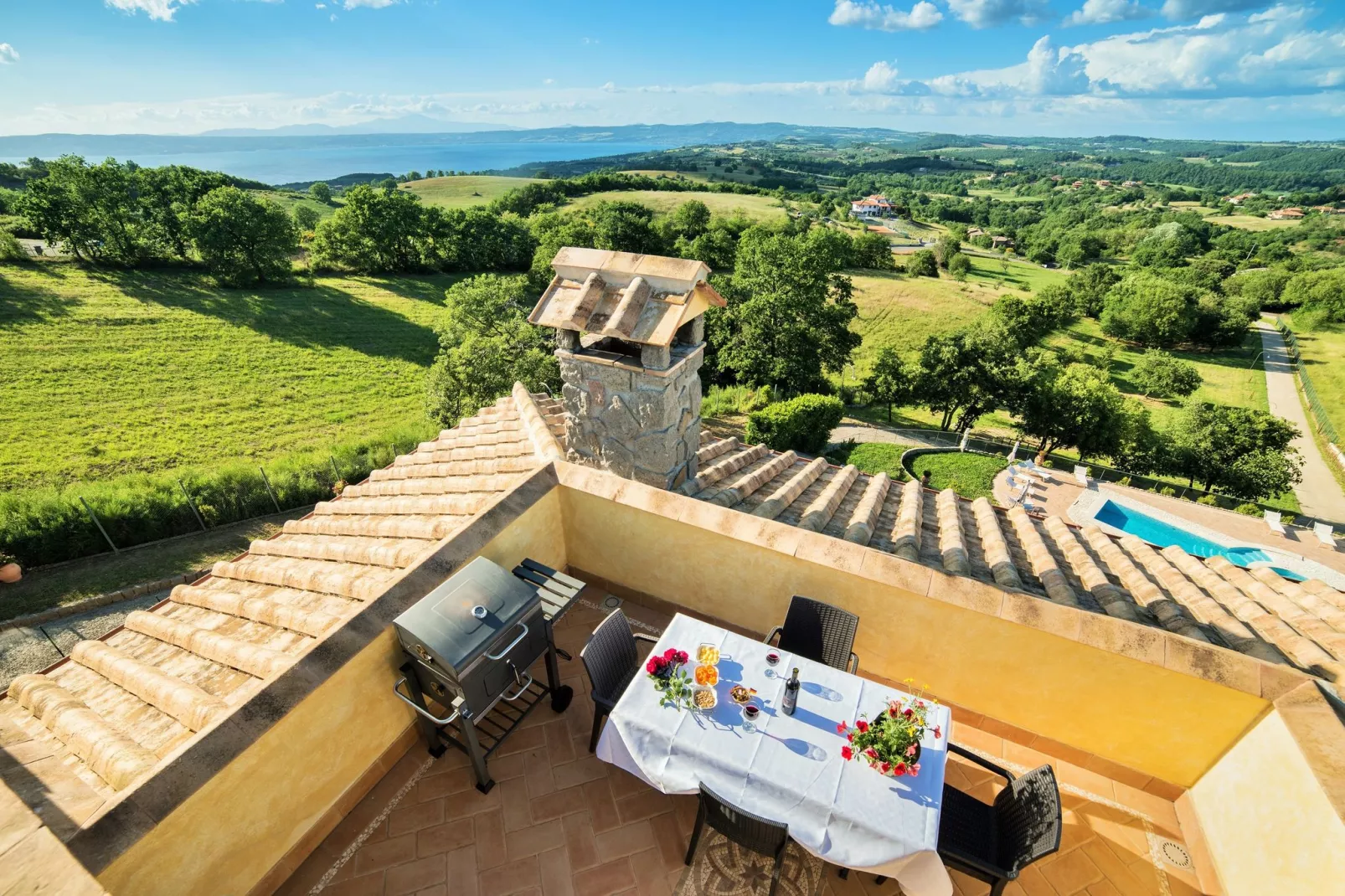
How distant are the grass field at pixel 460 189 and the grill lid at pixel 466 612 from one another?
98.4 m

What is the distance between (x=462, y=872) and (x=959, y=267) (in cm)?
8777

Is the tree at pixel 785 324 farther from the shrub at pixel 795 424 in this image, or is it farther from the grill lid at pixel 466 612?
the grill lid at pixel 466 612

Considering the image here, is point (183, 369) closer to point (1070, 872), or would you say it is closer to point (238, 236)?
point (238, 236)

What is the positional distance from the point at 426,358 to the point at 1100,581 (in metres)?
37.5

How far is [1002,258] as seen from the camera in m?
93.5

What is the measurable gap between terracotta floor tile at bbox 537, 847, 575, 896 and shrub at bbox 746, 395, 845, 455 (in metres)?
17.6

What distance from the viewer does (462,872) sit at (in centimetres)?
386

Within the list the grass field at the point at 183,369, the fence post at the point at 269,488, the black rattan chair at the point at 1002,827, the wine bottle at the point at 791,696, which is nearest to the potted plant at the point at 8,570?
the fence post at the point at 269,488

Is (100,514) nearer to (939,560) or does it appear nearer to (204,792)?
(204,792)

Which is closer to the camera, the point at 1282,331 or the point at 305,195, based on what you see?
the point at 1282,331

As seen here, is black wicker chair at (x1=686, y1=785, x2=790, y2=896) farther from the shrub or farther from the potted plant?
the potted plant

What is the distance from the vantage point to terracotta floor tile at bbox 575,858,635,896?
3.81 metres

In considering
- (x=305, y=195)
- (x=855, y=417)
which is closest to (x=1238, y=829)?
(x=855, y=417)

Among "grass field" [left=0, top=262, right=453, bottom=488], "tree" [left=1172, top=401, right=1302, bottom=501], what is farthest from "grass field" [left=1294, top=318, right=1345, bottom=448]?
"grass field" [left=0, top=262, right=453, bottom=488]
